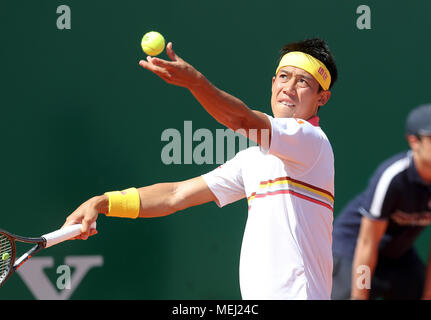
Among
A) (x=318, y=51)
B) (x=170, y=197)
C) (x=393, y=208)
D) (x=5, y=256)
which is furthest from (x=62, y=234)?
(x=393, y=208)

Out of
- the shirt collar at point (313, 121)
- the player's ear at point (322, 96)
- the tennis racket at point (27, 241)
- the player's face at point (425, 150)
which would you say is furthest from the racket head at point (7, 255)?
the player's face at point (425, 150)

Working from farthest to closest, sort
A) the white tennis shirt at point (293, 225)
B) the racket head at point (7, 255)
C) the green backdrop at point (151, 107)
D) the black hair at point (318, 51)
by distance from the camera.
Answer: the green backdrop at point (151, 107), the black hair at point (318, 51), the racket head at point (7, 255), the white tennis shirt at point (293, 225)

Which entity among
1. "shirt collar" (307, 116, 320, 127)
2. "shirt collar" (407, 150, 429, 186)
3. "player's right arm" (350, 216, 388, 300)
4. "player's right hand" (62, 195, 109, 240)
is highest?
"shirt collar" (307, 116, 320, 127)

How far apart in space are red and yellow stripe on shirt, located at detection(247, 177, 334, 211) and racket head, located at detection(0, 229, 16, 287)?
3.25 ft

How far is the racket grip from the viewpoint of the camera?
10.3ft

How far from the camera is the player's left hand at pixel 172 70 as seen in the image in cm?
249

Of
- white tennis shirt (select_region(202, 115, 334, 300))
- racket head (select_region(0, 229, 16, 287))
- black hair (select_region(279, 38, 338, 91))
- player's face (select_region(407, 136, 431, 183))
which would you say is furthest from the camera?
player's face (select_region(407, 136, 431, 183))

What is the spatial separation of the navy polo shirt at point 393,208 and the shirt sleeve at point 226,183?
0.63m

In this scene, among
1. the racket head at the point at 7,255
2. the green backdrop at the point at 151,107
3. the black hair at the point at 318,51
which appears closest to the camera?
the racket head at the point at 7,255

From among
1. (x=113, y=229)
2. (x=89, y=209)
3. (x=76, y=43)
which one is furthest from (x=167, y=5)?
(x=89, y=209)

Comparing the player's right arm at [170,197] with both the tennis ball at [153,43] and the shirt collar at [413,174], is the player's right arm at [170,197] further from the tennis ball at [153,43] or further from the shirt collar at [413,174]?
the shirt collar at [413,174]

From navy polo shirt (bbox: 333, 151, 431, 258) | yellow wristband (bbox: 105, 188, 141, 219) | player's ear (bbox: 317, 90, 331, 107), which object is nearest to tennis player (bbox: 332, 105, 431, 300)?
navy polo shirt (bbox: 333, 151, 431, 258)

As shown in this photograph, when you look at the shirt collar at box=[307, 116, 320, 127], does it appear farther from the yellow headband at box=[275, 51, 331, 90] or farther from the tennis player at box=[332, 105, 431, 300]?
the tennis player at box=[332, 105, 431, 300]

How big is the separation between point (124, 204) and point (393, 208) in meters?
1.22
